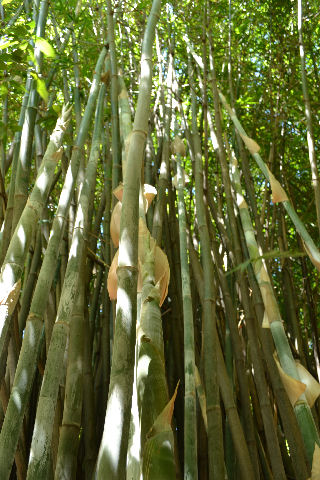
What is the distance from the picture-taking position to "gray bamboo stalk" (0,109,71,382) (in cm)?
114

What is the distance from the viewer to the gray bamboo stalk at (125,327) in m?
0.74

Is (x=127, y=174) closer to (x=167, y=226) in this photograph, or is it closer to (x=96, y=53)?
(x=167, y=226)

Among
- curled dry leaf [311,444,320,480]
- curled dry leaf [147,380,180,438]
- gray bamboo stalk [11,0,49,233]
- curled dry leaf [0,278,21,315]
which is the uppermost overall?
gray bamboo stalk [11,0,49,233]

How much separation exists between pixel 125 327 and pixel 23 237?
1.58 feet

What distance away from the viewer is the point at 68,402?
1.50 metres

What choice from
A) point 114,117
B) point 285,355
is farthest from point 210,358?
point 114,117

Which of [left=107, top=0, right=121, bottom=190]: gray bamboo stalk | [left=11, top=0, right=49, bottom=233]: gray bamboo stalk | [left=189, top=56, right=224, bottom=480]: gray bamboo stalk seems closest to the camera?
[left=189, top=56, right=224, bottom=480]: gray bamboo stalk

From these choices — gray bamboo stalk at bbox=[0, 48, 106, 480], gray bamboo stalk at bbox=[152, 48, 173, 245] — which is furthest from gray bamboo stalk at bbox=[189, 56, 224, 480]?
gray bamboo stalk at bbox=[0, 48, 106, 480]

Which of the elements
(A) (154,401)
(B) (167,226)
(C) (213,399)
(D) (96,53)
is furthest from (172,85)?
(A) (154,401)

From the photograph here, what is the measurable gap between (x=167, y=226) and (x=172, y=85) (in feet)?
2.53

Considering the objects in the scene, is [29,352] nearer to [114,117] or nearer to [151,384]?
[151,384]

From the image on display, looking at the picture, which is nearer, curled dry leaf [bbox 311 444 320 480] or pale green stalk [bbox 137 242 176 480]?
pale green stalk [bbox 137 242 176 480]

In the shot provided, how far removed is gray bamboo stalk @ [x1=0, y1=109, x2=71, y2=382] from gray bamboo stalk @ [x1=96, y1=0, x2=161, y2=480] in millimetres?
314

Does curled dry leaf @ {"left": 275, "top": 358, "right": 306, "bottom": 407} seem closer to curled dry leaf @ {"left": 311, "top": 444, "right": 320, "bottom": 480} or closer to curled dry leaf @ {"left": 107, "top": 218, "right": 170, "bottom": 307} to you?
curled dry leaf @ {"left": 311, "top": 444, "right": 320, "bottom": 480}
